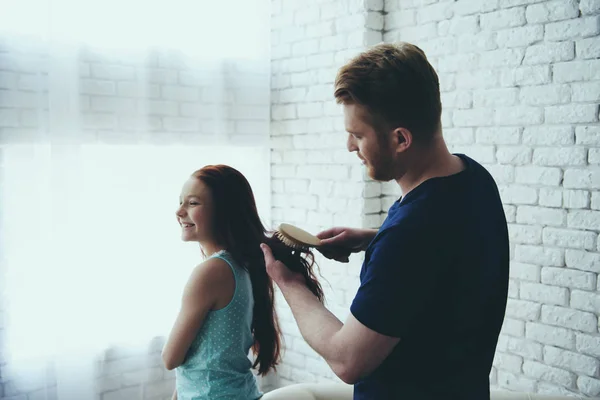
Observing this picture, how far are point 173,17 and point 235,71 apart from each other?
1.50 feet

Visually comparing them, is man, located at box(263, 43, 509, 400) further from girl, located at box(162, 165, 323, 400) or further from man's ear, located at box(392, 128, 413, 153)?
girl, located at box(162, 165, 323, 400)

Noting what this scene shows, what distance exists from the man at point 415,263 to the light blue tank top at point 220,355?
0.51m

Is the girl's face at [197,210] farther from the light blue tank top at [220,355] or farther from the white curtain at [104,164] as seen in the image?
the white curtain at [104,164]

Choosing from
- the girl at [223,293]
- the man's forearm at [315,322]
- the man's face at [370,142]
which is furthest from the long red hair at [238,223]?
the man's face at [370,142]

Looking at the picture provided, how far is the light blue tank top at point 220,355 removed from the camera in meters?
1.80

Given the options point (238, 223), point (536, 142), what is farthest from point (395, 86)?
point (536, 142)

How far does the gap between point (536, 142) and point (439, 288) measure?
5.07ft

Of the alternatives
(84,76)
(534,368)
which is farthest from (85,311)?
(534,368)

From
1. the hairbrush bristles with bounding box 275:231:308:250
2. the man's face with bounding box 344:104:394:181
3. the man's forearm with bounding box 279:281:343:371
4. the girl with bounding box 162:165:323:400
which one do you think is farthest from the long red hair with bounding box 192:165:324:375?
the man's face with bounding box 344:104:394:181

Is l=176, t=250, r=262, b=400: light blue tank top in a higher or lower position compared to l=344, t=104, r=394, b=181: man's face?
lower

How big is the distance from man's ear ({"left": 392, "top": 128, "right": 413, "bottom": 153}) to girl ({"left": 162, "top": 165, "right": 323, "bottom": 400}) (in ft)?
1.70

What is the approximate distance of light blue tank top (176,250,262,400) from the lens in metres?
1.80

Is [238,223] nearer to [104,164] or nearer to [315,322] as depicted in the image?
[315,322]

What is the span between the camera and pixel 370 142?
51.0 inches
